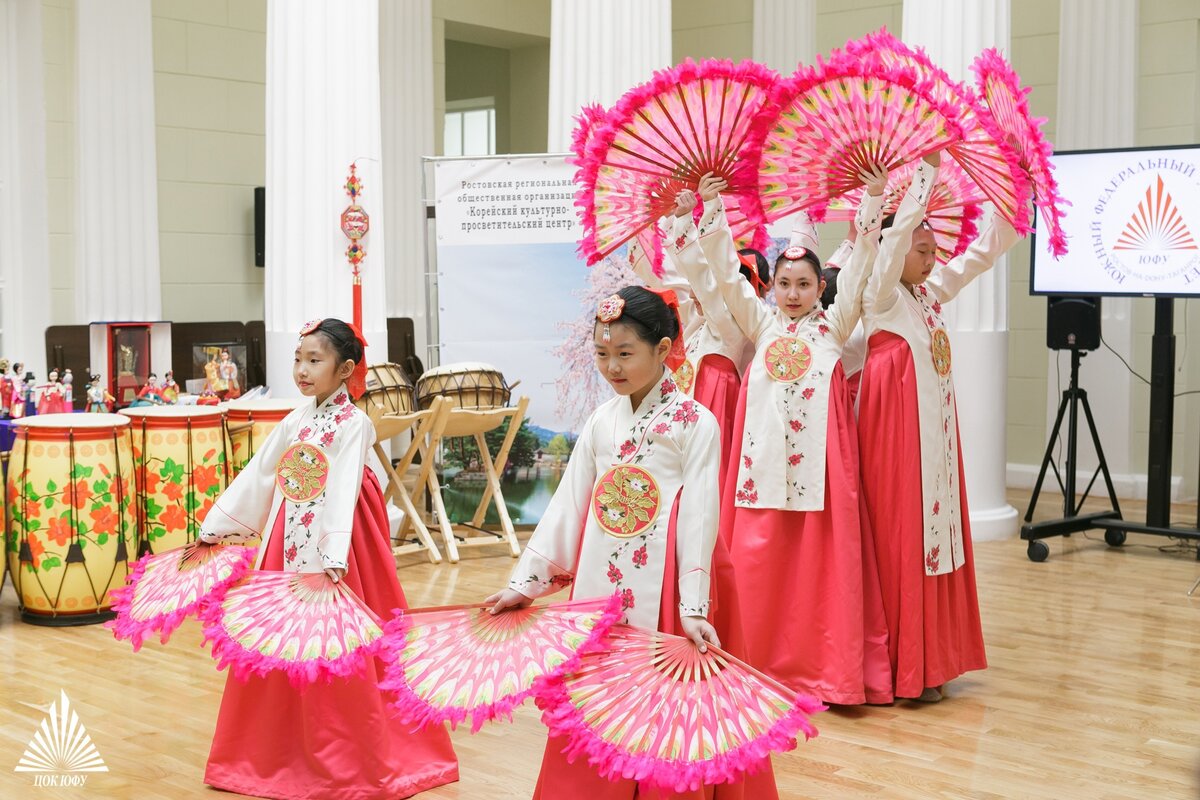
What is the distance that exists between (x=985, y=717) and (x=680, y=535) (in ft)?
5.96

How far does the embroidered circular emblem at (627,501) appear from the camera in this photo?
2.61 m

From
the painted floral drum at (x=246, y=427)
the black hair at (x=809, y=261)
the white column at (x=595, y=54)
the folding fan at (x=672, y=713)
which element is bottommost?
the folding fan at (x=672, y=713)

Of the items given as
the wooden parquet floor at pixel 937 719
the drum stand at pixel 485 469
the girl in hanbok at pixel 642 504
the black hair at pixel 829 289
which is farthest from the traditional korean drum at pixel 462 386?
the girl in hanbok at pixel 642 504

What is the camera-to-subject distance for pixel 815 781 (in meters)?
3.34

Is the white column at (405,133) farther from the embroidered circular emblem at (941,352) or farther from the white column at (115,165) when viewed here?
the embroidered circular emblem at (941,352)

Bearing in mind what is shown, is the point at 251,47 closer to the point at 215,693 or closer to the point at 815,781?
the point at 215,693

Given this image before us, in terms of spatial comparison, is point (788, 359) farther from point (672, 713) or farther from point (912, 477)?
point (672, 713)

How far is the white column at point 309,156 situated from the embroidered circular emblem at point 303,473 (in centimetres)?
278

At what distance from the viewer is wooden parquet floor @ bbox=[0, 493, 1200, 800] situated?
3322mm

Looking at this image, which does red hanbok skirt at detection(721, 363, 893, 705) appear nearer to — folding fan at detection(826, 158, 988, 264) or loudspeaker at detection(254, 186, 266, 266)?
folding fan at detection(826, 158, 988, 264)

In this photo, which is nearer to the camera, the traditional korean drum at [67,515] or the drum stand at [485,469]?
the traditional korean drum at [67,515]

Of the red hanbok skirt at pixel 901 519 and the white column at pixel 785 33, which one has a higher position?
the white column at pixel 785 33

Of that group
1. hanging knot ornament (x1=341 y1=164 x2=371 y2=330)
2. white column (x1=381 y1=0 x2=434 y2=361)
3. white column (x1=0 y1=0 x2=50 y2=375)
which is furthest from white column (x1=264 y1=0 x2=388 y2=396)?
white column (x1=381 y1=0 x2=434 y2=361)

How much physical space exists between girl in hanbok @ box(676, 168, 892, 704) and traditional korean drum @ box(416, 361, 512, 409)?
246cm
